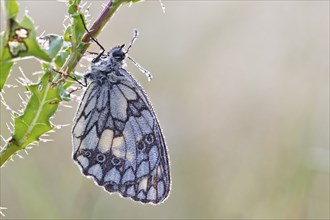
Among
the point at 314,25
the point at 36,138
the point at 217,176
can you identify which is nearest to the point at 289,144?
the point at 217,176

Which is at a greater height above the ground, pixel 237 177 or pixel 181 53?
pixel 181 53

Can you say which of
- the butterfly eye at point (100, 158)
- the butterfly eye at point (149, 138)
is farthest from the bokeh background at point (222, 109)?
the butterfly eye at point (100, 158)

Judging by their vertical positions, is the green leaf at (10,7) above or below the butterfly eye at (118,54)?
below

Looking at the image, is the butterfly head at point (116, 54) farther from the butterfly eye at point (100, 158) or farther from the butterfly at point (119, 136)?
the butterfly eye at point (100, 158)

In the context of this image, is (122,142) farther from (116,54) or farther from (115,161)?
(116,54)

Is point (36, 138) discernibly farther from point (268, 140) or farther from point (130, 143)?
point (268, 140)

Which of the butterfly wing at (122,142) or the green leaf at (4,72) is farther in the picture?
the butterfly wing at (122,142)

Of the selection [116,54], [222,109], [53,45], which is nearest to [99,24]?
[53,45]

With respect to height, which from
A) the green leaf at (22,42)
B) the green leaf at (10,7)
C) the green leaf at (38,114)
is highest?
the green leaf at (10,7)
